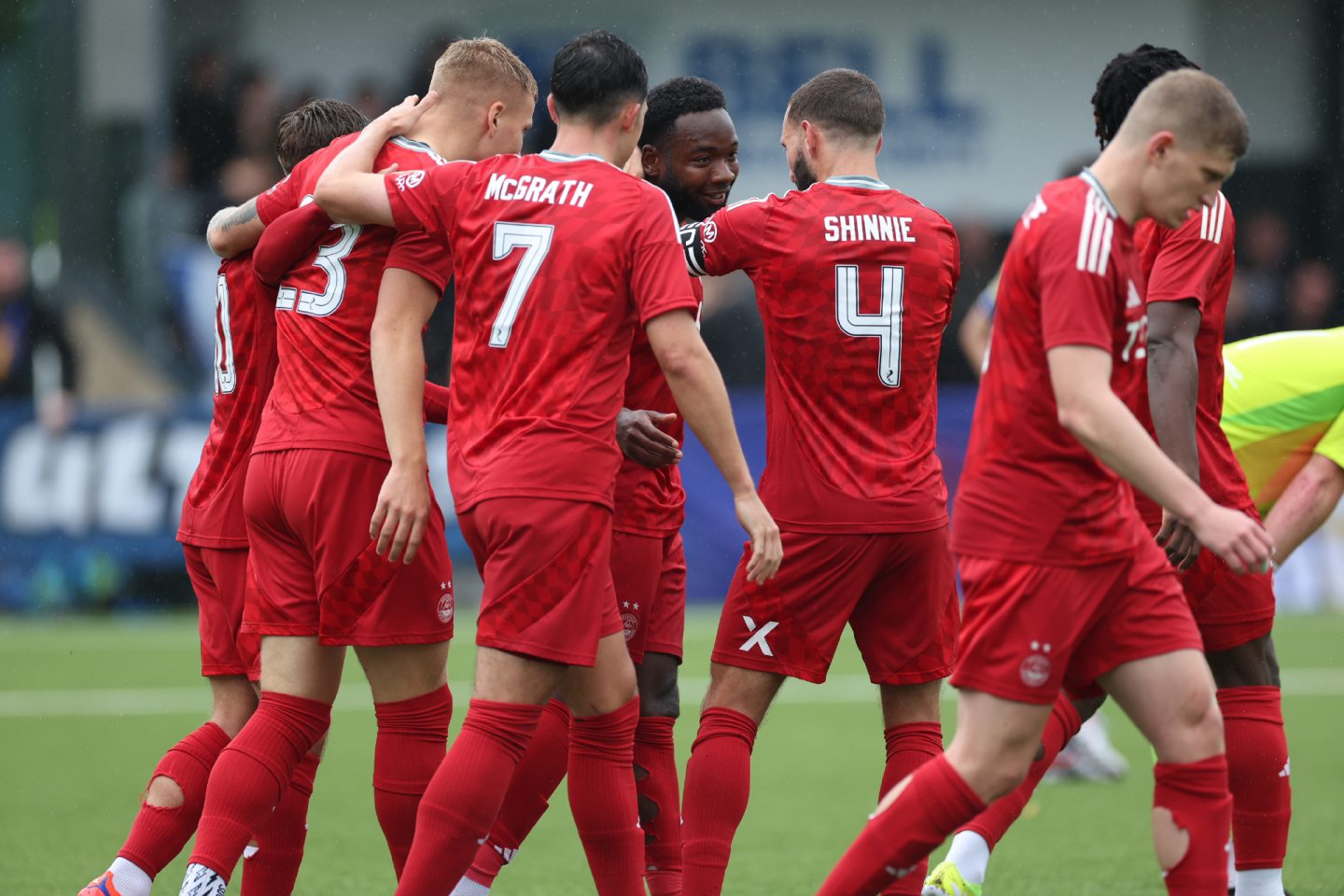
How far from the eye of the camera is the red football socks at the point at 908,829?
400cm

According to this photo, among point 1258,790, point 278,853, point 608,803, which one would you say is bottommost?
point 1258,790

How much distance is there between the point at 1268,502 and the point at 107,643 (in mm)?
9604

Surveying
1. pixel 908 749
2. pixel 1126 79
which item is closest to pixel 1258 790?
pixel 908 749

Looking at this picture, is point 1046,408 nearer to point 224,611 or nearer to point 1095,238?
point 1095,238

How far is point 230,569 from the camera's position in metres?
5.21

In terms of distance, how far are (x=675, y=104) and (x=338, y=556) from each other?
190 cm

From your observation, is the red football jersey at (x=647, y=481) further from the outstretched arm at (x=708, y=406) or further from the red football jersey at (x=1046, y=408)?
the red football jersey at (x=1046, y=408)

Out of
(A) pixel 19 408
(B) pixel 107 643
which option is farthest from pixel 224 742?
(A) pixel 19 408

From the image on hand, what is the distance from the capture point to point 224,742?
5230 millimetres

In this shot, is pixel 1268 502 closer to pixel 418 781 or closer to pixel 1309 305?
pixel 418 781

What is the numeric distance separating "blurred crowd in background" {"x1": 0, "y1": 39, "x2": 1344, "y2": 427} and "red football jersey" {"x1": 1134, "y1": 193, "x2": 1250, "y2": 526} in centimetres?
1030

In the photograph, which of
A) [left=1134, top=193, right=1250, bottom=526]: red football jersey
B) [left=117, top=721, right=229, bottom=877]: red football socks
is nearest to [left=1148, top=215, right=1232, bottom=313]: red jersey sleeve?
[left=1134, top=193, right=1250, bottom=526]: red football jersey

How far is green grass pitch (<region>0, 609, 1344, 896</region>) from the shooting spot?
6176 mm

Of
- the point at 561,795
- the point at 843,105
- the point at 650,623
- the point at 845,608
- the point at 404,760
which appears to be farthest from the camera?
the point at 561,795
